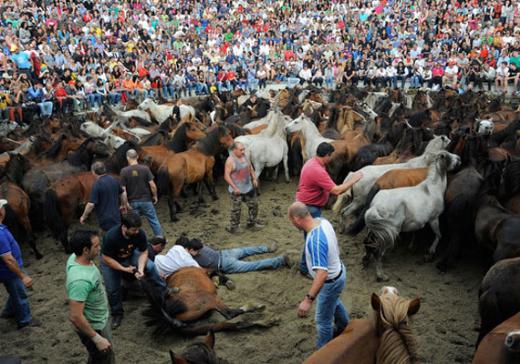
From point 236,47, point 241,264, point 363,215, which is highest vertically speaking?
point 236,47

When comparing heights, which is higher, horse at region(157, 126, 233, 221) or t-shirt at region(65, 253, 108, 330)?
t-shirt at region(65, 253, 108, 330)

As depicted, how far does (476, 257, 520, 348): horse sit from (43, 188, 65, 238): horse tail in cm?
664

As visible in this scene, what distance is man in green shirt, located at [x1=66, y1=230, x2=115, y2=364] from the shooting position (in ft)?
12.4

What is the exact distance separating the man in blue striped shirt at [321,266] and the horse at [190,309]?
135 cm

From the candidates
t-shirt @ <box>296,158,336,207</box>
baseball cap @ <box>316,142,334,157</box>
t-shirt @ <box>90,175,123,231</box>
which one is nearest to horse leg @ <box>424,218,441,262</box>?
t-shirt @ <box>296,158,336,207</box>

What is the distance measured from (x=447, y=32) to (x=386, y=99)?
13.8 meters

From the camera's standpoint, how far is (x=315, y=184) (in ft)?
19.3

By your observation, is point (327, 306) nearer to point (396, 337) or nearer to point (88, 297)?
point (396, 337)

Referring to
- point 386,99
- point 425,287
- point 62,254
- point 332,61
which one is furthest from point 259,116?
point 332,61

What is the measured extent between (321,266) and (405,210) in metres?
3.24

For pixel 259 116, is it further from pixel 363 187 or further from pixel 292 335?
pixel 292 335

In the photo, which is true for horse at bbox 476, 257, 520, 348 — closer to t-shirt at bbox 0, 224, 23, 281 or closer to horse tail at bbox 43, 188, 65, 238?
t-shirt at bbox 0, 224, 23, 281

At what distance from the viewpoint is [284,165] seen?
11430 mm

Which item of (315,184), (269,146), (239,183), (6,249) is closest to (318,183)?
(315,184)
